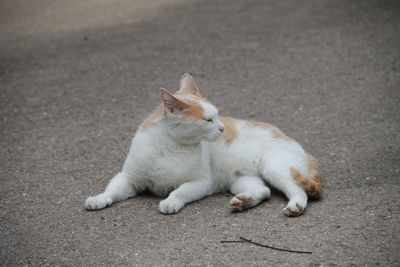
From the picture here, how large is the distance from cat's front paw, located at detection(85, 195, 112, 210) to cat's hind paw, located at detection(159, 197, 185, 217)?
46 centimetres

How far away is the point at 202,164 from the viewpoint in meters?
4.11

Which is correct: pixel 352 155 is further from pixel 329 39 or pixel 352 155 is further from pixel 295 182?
pixel 329 39

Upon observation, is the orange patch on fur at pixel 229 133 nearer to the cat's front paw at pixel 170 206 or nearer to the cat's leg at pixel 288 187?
the cat's leg at pixel 288 187

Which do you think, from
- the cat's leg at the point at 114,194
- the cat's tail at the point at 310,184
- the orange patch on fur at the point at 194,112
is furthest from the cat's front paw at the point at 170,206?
the cat's tail at the point at 310,184

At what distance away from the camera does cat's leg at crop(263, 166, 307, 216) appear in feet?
12.1

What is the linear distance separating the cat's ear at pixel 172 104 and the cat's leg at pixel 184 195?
2.01 ft

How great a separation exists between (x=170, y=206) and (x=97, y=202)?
0.60m

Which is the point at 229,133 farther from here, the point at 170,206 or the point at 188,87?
the point at 170,206

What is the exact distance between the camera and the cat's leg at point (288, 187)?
3678mm

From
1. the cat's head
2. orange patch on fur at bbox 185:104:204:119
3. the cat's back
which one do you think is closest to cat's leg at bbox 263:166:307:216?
the cat's back

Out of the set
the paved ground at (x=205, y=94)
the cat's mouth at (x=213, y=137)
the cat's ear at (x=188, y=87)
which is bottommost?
the paved ground at (x=205, y=94)

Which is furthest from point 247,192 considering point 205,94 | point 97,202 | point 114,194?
point 205,94

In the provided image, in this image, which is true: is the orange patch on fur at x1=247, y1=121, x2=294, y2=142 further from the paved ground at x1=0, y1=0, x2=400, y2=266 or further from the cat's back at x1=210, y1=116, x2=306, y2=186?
the paved ground at x1=0, y1=0, x2=400, y2=266

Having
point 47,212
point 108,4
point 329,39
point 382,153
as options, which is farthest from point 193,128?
point 108,4
